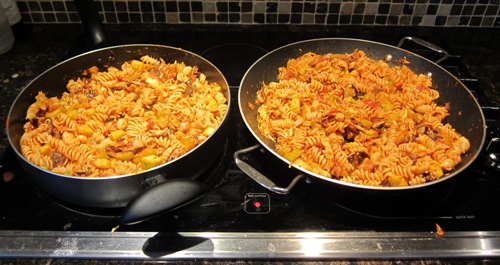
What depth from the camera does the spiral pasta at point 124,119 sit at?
4.54 ft

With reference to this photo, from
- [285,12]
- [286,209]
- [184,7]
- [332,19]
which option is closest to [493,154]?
[286,209]

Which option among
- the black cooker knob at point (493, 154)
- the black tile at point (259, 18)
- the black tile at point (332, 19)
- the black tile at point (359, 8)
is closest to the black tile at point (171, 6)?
the black tile at point (259, 18)

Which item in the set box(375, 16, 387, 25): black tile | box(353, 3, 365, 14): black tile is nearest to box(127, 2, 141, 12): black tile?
box(353, 3, 365, 14): black tile

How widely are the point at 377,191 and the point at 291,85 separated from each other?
68 centimetres

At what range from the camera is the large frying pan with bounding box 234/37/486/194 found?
55.4 inches

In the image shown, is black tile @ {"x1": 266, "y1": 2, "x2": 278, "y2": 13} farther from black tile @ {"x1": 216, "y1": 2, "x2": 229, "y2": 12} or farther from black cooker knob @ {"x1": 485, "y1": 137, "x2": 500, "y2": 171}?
black cooker knob @ {"x1": 485, "y1": 137, "x2": 500, "y2": 171}

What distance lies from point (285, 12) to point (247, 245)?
4.48ft

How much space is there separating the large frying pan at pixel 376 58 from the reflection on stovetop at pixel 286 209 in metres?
0.09

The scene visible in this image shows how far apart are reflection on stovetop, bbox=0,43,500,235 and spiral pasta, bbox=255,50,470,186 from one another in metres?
0.08

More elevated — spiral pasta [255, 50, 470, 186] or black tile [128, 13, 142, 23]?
black tile [128, 13, 142, 23]

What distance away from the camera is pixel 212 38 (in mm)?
2104

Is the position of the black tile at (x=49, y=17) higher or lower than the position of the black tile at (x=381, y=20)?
lower

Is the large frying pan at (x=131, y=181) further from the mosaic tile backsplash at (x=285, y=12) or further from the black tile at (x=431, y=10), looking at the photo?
the black tile at (x=431, y=10)

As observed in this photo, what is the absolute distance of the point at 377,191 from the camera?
1203 millimetres
